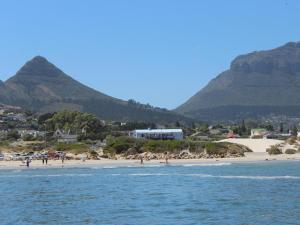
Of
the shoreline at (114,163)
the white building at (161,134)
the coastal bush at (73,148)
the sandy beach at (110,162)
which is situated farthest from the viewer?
the white building at (161,134)

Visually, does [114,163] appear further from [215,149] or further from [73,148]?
[215,149]

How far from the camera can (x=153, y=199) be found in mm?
34469

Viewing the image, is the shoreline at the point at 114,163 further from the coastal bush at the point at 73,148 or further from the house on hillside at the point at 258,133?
the house on hillside at the point at 258,133

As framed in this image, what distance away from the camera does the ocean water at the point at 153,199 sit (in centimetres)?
2650

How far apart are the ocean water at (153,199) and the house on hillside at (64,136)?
2224 inches

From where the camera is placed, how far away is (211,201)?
108 ft

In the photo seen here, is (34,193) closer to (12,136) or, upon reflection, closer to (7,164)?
(7,164)

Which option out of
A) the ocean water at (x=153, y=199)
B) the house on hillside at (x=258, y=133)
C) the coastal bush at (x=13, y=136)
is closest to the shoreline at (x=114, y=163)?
the ocean water at (x=153, y=199)

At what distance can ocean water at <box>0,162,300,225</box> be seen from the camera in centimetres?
2650

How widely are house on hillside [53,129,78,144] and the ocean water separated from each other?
56.5 meters

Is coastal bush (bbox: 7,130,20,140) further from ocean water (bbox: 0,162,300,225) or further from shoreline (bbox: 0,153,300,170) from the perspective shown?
ocean water (bbox: 0,162,300,225)

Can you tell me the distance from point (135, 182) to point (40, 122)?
111901 millimetres

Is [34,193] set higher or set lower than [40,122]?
lower

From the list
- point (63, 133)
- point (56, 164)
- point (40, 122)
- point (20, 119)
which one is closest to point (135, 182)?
point (56, 164)
